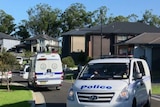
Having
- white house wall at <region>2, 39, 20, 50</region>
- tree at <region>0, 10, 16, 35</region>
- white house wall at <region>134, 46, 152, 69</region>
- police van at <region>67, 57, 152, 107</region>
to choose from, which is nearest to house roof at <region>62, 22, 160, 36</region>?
white house wall at <region>134, 46, 152, 69</region>

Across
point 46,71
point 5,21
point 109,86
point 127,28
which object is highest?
point 5,21

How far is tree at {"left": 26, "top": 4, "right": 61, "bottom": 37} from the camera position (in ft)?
438

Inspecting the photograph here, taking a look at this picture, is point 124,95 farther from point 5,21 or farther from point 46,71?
point 5,21

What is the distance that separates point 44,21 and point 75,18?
34.2ft

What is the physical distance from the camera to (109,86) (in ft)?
38.5

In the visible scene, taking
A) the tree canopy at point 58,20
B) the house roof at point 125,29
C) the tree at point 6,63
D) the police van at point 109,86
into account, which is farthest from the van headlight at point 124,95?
the tree canopy at point 58,20

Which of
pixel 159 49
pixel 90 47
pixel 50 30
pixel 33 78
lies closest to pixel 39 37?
pixel 50 30

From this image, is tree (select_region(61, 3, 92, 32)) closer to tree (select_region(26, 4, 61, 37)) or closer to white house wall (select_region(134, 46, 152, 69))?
tree (select_region(26, 4, 61, 37))

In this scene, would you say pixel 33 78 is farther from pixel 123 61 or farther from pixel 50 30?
pixel 50 30

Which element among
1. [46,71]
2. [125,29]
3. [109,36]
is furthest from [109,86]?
[125,29]

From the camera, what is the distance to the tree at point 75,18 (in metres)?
128

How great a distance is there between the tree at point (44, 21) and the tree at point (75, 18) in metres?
2.91

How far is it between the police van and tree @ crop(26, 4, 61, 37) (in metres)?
119

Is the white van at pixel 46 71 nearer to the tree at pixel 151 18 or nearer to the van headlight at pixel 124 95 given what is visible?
the van headlight at pixel 124 95
